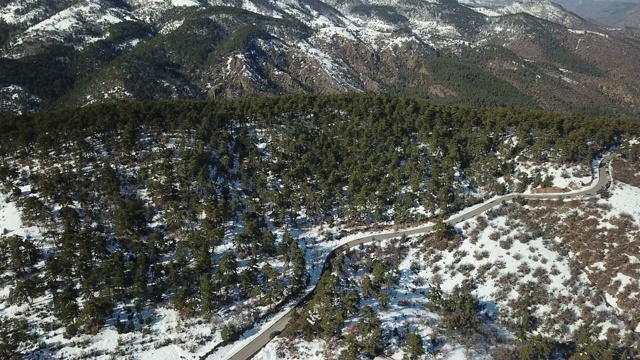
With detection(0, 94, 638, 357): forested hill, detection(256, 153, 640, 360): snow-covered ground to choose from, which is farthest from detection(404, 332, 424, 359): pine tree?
detection(0, 94, 638, 357): forested hill

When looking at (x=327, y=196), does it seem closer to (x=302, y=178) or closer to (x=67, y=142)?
(x=302, y=178)

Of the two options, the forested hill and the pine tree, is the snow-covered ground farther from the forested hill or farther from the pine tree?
the forested hill

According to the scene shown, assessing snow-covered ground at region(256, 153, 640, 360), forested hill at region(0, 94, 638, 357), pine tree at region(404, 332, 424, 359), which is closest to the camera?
pine tree at region(404, 332, 424, 359)

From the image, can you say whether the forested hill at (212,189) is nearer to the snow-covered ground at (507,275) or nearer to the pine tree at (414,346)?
the snow-covered ground at (507,275)

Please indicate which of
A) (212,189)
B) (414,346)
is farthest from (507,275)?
(212,189)

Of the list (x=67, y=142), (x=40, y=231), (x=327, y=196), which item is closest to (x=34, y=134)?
(x=67, y=142)

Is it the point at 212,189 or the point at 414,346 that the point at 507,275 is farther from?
the point at 212,189

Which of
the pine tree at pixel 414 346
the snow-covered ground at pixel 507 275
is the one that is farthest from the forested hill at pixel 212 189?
the pine tree at pixel 414 346

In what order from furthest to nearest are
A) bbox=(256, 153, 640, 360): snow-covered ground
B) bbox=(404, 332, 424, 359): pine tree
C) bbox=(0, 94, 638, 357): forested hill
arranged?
bbox=(0, 94, 638, 357): forested hill
bbox=(256, 153, 640, 360): snow-covered ground
bbox=(404, 332, 424, 359): pine tree
